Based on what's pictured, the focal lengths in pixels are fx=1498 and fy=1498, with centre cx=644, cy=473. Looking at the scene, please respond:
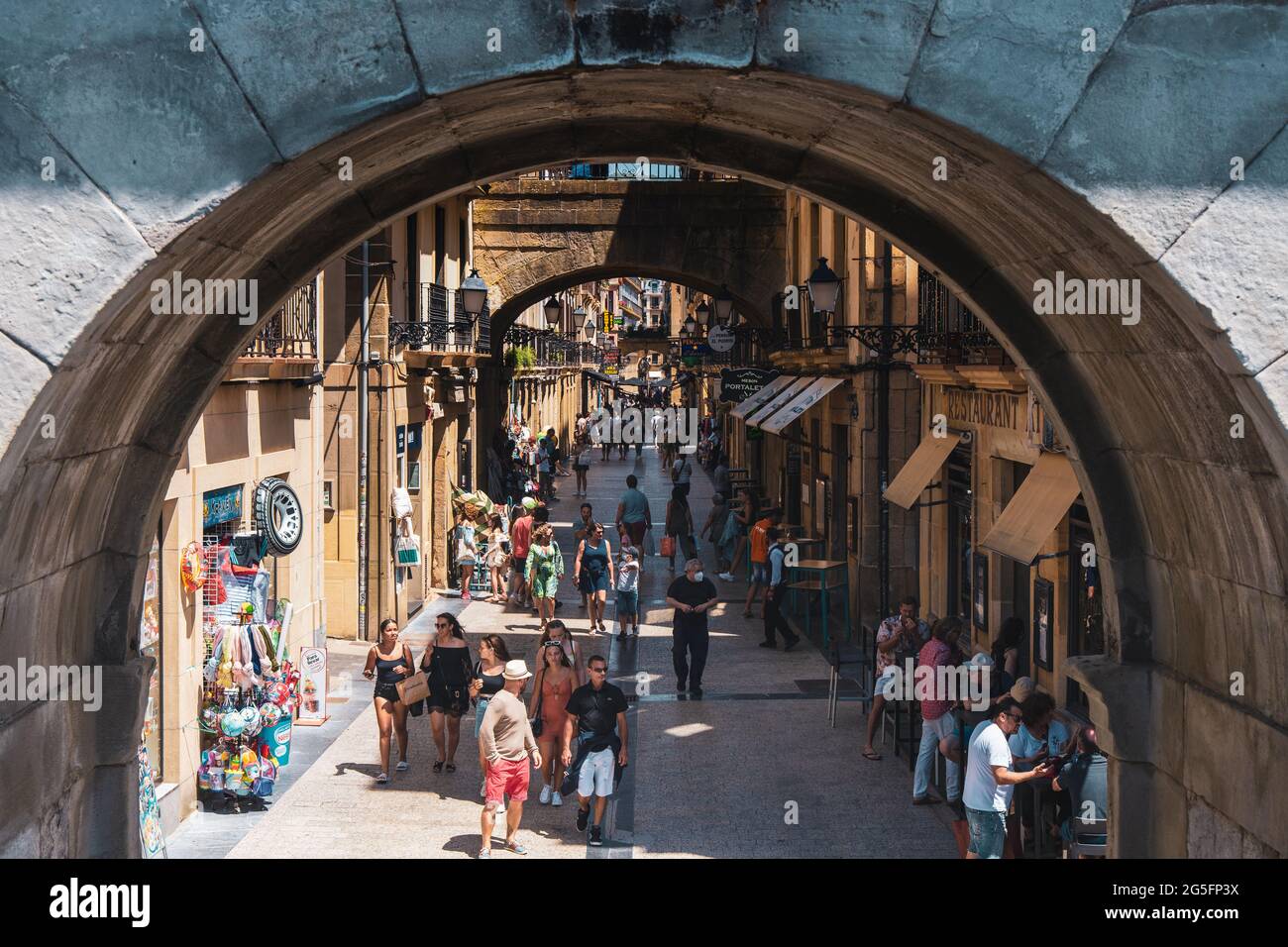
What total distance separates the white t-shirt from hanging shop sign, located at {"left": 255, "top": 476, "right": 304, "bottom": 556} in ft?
24.1

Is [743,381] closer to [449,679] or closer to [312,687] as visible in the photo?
[312,687]

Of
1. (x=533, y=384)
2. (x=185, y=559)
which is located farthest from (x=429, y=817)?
(x=533, y=384)

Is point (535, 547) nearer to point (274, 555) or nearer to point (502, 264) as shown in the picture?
point (274, 555)

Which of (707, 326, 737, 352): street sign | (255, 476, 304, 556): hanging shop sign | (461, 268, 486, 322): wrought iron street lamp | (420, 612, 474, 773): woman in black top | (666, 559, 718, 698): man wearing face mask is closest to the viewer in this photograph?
(420, 612, 474, 773): woman in black top

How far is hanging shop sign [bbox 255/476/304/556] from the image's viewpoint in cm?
1389

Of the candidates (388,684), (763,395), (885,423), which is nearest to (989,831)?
(388,684)

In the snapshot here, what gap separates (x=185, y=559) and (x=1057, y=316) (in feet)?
25.3

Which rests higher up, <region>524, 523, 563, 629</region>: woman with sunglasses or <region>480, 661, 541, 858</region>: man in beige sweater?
<region>524, 523, 563, 629</region>: woman with sunglasses

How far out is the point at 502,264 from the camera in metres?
29.0

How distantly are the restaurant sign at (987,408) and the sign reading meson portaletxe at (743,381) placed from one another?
9.89m

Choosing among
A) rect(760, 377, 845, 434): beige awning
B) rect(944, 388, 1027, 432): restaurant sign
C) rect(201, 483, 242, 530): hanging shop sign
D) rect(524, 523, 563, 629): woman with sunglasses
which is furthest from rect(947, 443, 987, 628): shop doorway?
rect(201, 483, 242, 530): hanging shop sign

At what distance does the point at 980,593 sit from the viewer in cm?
1587

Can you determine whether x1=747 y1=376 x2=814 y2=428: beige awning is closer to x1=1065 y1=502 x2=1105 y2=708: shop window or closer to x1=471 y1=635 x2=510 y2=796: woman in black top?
x1=1065 y1=502 x2=1105 y2=708: shop window

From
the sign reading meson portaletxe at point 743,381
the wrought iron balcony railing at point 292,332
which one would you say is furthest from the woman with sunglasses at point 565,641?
the sign reading meson portaletxe at point 743,381
